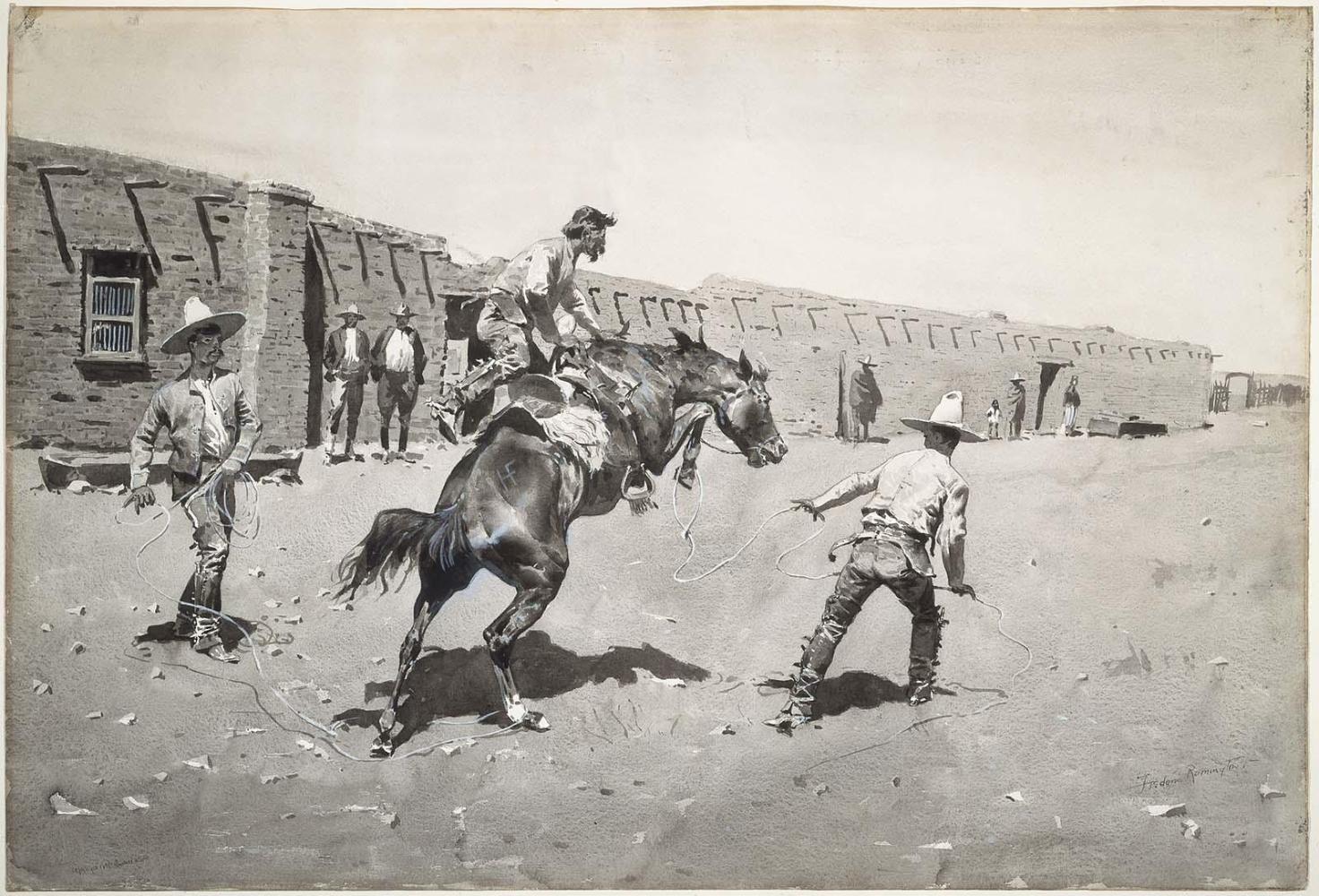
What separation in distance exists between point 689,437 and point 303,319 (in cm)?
162

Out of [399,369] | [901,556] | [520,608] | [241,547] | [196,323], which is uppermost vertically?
[196,323]

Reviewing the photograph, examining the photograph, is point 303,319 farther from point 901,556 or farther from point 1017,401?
point 1017,401

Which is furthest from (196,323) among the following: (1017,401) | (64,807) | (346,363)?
(1017,401)

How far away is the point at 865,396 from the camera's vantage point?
413cm

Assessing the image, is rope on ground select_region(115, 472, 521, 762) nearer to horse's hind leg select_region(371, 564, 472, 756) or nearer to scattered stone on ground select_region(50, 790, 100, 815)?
horse's hind leg select_region(371, 564, 472, 756)

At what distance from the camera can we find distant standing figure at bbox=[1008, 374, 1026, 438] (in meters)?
4.14

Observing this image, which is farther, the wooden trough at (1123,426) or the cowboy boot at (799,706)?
the wooden trough at (1123,426)

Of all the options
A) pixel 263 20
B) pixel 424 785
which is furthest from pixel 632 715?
pixel 263 20

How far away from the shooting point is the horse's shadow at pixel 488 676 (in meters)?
4.01

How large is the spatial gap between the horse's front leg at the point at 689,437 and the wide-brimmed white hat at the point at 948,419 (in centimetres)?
82

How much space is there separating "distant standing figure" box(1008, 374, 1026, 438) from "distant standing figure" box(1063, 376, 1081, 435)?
0.56ft

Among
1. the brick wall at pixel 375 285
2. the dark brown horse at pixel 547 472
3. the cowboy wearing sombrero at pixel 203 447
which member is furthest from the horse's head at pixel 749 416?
the cowboy wearing sombrero at pixel 203 447
